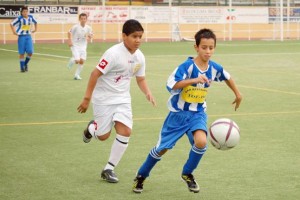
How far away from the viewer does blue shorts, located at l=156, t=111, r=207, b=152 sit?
7.43 metres

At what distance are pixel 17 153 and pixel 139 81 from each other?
7.02 ft

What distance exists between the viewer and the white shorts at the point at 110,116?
26.6ft

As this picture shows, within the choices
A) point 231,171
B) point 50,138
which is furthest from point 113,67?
point 50,138

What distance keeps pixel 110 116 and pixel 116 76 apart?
0.44 m

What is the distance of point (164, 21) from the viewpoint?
50.9 meters

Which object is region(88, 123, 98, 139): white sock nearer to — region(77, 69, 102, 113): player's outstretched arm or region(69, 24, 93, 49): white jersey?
region(77, 69, 102, 113): player's outstretched arm

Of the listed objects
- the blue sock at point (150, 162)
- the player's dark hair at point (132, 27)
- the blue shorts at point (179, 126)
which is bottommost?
the blue sock at point (150, 162)

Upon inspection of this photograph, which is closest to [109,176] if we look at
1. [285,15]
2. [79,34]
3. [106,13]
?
[79,34]

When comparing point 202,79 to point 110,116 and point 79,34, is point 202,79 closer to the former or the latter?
point 110,116

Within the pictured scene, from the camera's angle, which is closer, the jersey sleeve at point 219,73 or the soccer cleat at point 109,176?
the jersey sleeve at point 219,73

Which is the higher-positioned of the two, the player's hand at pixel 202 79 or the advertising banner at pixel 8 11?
the advertising banner at pixel 8 11

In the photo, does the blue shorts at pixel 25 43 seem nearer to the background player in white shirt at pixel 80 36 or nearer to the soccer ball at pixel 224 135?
the background player in white shirt at pixel 80 36

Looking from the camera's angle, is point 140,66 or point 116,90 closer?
point 116,90

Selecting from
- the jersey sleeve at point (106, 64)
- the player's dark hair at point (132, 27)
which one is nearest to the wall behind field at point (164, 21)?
the jersey sleeve at point (106, 64)
